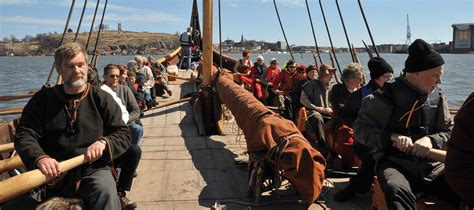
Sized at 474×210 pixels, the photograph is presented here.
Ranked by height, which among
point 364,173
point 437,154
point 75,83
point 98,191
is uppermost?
point 75,83

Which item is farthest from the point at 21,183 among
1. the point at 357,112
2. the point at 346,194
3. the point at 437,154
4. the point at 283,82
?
the point at 283,82

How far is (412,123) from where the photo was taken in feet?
9.34

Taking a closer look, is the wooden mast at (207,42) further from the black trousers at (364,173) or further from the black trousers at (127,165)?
the black trousers at (127,165)

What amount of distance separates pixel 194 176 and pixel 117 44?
397ft

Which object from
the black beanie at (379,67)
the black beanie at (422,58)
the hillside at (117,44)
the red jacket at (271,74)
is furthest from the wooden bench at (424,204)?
the hillside at (117,44)

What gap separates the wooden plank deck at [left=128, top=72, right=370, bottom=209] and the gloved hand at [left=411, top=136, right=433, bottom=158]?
1.19 metres

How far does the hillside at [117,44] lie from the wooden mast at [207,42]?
A: 81577mm

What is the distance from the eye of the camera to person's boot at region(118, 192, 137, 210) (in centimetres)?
339

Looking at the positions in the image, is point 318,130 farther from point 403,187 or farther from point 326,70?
point 403,187

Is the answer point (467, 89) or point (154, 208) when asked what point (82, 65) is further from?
point (467, 89)

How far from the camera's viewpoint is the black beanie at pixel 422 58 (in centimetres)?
272

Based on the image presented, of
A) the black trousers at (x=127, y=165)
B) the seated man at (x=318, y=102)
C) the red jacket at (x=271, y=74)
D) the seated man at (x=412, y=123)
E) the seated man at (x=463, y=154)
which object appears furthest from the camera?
the red jacket at (x=271, y=74)

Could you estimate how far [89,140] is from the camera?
2770mm

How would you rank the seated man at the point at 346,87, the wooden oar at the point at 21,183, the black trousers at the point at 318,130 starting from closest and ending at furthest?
the wooden oar at the point at 21,183 < the seated man at the point at 346,87 < the black trousers at the point at 318,130
